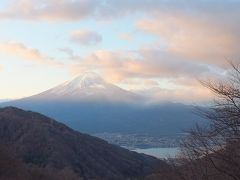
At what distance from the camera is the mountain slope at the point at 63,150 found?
336 feet

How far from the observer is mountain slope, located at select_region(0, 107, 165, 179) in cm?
10238

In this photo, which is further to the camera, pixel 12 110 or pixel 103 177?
pixel 12 110

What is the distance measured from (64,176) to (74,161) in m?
36.1

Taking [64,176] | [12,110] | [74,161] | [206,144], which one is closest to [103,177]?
[74,161]

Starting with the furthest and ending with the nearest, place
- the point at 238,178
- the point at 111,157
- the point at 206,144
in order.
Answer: the point at 111,157
the point at 206,144
the point at 238,178

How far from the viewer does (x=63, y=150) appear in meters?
110

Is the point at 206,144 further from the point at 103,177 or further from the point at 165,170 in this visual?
the point at 103,177

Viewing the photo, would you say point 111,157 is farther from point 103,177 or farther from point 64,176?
point 64,176

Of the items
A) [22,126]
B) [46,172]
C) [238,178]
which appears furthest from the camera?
[22,126]

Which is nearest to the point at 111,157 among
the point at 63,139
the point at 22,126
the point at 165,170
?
the point at 63,139

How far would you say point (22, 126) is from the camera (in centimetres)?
11800

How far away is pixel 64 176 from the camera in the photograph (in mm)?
71562

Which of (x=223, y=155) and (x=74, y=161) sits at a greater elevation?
(x=223, y=155)

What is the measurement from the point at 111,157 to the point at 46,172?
55426mm
